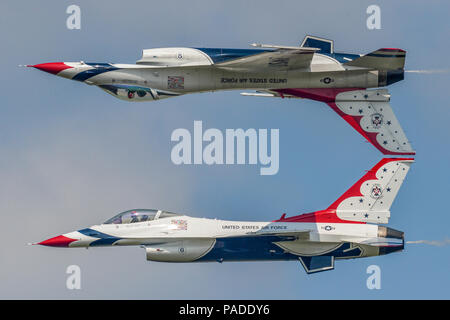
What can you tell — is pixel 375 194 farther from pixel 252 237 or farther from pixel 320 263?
pixel 252 237

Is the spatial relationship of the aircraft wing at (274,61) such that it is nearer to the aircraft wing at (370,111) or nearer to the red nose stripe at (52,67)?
the aircraft wing at (370,111)

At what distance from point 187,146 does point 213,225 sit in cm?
240

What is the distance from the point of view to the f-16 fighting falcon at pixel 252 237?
3053 cm

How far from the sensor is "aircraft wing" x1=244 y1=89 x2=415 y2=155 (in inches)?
1215

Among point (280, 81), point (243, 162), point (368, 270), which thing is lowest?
point (368, 270)

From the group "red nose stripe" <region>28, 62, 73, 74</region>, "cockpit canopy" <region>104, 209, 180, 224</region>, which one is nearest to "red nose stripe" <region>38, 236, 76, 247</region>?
"cockpit canopy" <region>104, 209, 180, 224</region>

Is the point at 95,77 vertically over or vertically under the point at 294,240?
over

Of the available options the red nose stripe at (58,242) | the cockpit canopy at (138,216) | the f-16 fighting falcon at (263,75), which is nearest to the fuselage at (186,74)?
Result: the f-16 fighting falcon at (263,75)

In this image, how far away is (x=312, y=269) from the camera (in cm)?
3084

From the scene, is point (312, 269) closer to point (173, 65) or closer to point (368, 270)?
point (368, 270)

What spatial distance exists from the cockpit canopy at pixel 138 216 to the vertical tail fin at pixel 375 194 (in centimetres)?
486

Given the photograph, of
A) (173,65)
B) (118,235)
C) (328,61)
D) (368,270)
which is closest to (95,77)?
(173,65)

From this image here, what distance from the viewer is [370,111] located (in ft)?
102

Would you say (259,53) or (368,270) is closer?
(259,53)
